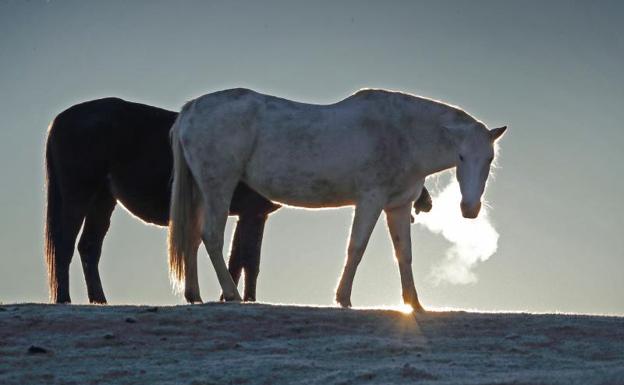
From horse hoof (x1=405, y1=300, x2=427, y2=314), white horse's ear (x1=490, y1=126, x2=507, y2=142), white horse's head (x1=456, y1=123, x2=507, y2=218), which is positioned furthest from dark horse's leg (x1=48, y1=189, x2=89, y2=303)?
white horse's ear (x1=490, y1=126, x2=507, y2=142)

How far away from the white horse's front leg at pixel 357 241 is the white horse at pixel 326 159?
1cm

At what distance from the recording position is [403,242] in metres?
13.7

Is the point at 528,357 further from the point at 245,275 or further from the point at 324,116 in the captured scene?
the point at 245,275

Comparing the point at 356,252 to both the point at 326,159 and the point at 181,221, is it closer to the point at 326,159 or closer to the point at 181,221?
the point at 326,159

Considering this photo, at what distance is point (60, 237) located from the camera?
1518 cm

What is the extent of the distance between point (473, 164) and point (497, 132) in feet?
1.58

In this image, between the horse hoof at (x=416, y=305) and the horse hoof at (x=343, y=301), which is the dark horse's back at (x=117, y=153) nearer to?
the horse hoof at (x=343, y=301)

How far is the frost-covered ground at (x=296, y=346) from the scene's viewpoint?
30.6ft

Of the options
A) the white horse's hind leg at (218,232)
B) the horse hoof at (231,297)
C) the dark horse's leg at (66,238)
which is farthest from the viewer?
the dark horse's leg at (66,238)

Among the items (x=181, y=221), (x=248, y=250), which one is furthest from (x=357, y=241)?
(x=248, y=250)

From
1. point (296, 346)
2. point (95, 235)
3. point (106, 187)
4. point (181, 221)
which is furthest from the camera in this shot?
point (95, 235)

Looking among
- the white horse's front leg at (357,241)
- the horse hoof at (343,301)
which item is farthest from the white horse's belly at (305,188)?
the horse hoof at (343,301)

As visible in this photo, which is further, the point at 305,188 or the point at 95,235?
the point at 95,235

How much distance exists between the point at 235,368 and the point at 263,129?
4.59 m
